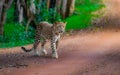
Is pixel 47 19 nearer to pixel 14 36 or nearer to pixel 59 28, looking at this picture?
pixel 14 36

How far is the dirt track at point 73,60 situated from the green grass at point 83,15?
16.7 ft

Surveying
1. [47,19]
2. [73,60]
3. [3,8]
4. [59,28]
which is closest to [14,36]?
[3,8]

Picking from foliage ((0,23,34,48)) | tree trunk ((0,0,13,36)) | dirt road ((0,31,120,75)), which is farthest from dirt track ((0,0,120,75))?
tree trunk ((0,0,13,36))

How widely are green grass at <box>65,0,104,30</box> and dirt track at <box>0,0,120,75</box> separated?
5100 millimetres

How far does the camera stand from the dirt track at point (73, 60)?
589 inches

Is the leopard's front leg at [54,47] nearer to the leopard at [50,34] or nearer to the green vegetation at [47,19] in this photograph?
the leopard at [50,34]

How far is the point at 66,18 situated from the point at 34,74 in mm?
15953

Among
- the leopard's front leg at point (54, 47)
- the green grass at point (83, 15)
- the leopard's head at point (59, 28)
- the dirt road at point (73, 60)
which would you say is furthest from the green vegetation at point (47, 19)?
the leopard's head at point (59, 28)

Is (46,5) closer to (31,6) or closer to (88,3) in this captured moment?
(31,6)

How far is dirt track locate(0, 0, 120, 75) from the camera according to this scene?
14961mm

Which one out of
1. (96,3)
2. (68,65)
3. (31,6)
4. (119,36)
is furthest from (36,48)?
(96,3)

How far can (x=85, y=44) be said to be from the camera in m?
21.0

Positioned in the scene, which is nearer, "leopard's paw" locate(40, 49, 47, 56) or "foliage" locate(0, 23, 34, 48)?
"leopard's paw" locate(40, 49, 47, 56)

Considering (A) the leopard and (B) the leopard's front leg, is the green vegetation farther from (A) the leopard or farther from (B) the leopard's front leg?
(B) the leopard's front leg
